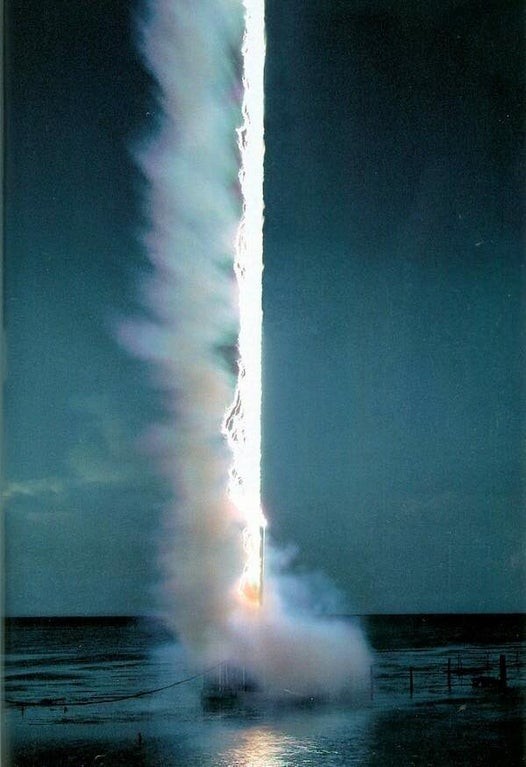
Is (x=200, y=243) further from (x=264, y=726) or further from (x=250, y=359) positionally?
(x=264, y=726)

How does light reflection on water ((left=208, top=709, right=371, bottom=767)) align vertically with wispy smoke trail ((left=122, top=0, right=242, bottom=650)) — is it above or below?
below

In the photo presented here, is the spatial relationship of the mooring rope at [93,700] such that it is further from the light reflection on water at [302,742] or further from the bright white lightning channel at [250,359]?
the bright white lightning channel at [250,359]

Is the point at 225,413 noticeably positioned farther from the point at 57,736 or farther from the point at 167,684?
the point at 167,684

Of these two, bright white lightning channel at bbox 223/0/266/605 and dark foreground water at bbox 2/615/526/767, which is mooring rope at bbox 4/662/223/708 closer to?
dark foreground water at bbox 2/615/526/767

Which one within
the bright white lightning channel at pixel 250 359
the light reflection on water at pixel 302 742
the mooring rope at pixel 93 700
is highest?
the bright white lightning channel at pixel 250 359

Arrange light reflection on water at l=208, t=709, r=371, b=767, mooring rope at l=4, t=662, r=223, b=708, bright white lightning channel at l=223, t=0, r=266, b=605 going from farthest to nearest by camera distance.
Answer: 1. mooring rope at l=4, t=662, r=223, b=708
2. bright white lightning channel at l=223, t=0, r=266, b=605
3. light reflection on water at l=208, t=709, r=371, b=767

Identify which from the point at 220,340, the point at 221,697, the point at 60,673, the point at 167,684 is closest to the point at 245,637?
the point at 221,697

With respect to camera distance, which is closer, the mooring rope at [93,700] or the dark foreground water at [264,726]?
the dark foreground water at [264,726]

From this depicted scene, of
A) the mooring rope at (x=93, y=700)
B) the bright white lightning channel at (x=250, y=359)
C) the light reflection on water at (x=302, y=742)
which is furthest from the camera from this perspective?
the mooring rope at (x=93, y=700)

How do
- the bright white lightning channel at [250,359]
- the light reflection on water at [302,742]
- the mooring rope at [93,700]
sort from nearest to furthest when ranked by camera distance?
the light reflection on water at [302,742], the bright white lightning channel at [250,359], the mooring rope at [93,700]

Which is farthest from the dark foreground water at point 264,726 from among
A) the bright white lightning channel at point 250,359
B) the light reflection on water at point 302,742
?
the bright white lightning channel at point 250,359

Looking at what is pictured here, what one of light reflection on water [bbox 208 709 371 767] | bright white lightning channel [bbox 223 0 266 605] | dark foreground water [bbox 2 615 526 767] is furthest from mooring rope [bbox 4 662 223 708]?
bright white lightning channel [bbox 223 0 266 605]

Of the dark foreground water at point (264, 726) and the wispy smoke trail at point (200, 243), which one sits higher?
the wispy smoke trail at point (200, 243)
